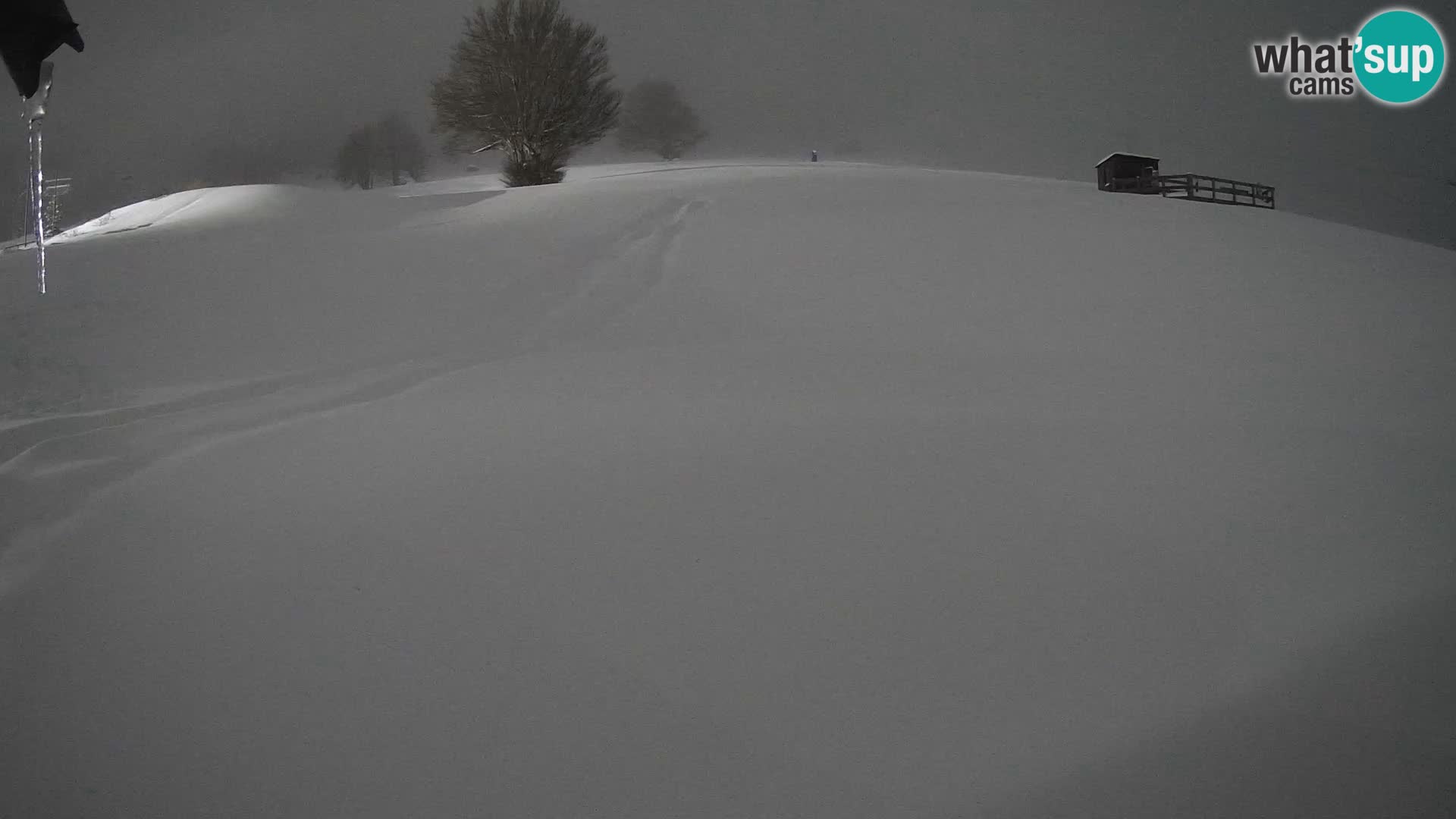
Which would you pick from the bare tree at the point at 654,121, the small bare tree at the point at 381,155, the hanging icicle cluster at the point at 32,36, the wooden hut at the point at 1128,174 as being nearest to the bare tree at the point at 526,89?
the wooden hut at the point at 1128,174

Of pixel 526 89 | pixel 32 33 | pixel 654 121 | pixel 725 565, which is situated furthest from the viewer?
pixel 654 121

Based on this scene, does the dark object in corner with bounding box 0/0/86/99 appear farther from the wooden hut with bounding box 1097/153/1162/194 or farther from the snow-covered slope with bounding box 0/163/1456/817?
the wooden hut with bounding box 1097/153/1162/194

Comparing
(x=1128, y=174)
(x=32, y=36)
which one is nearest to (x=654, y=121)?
(x=1128, y=174)

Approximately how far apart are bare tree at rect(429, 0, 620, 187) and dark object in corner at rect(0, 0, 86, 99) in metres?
17.7

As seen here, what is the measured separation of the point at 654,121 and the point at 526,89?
59.2 feet

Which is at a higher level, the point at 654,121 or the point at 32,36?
the point at 654,121

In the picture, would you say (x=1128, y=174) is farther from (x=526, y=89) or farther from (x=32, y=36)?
(x=32, y=36)

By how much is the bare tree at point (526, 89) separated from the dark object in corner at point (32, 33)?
17661 millimetres

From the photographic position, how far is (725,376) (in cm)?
538

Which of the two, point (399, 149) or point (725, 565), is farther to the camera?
point (399, 149)

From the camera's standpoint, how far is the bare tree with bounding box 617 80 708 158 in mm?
35688

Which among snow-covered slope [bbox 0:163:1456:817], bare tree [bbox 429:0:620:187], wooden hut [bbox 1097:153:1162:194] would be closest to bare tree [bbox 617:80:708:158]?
bare tree [bbox 429:0:620:187]

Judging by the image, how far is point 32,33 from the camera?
2582mm

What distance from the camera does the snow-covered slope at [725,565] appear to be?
2.19 meters
